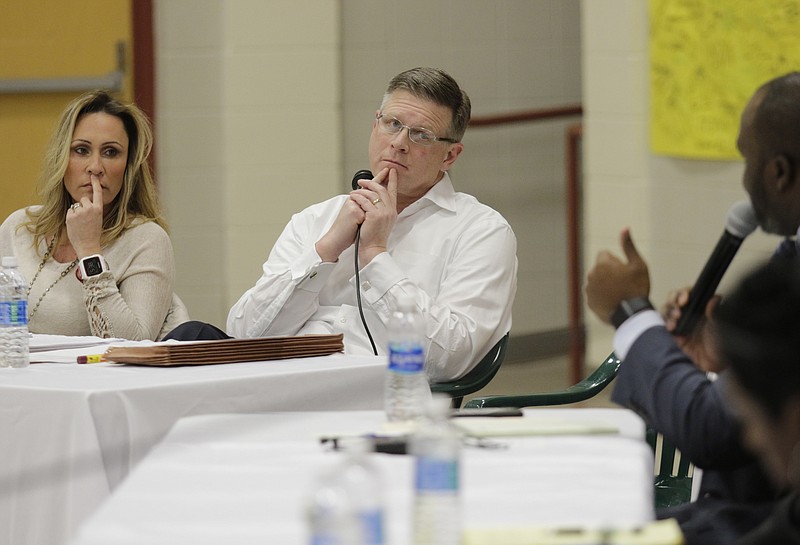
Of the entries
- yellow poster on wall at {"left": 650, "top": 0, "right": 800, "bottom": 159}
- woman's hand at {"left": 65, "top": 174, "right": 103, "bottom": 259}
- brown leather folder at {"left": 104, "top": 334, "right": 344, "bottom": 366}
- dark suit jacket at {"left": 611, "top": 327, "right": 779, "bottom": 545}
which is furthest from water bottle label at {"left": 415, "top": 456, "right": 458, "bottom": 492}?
yellow poster on wall at {"left": 650, "top": 0, "right": 800, "bottom": 159}

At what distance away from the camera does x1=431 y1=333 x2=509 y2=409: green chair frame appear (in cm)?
288

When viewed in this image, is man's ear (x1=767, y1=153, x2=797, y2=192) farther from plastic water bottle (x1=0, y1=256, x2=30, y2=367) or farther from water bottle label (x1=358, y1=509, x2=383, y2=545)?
plastic water bottle (x1=0, y1=256, x2=30, y2=367)

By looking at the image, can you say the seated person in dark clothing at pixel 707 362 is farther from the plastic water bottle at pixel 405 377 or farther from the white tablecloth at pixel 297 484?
the plastic water bottle at pixel 405 377

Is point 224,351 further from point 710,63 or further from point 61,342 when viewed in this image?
point 710,63

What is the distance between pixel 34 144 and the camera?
5355 mm

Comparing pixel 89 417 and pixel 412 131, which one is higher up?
pixel 412 131

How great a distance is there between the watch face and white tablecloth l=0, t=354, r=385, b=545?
2.33ft

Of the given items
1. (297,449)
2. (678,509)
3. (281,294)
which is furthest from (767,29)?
(297,449)

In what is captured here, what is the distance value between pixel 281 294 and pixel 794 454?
1921mm

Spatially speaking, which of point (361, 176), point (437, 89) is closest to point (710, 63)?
point (437, 89)

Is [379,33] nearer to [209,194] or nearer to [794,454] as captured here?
[209,194]

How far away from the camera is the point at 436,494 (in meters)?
1.29

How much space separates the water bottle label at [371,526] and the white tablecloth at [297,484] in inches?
5.6

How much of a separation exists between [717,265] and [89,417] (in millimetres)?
1072
